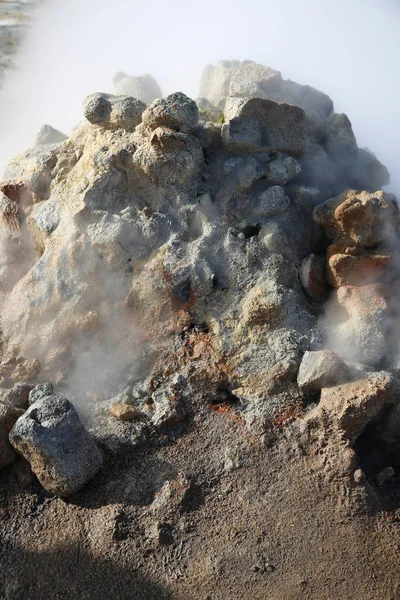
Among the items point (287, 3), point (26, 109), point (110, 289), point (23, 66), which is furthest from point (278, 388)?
point (23, 66)

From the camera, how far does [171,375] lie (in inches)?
84.3

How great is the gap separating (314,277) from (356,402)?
20.1 inches

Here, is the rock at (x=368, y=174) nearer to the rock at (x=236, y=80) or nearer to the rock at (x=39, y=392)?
the rock at (x=236, y=80)

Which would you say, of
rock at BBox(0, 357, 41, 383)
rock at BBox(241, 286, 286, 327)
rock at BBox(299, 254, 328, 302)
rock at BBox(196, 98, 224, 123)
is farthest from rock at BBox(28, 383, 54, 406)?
rock at BBox(196, 98, 224, 123)

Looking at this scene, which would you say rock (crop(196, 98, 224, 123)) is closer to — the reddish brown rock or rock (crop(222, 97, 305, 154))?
rock (crop(222, 97, 305, 154))

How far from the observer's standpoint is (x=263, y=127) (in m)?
2.43

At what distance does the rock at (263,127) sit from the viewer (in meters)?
2.38

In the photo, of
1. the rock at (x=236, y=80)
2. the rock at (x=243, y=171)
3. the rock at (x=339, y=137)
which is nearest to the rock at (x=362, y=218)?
the rock at (x=243, y=171)

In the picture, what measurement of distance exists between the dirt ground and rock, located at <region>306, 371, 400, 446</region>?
0.43 ft

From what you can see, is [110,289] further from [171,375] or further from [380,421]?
[380,421]

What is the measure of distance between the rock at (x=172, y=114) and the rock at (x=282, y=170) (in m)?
0.33

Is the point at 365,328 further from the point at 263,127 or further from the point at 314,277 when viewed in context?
the point at 263,127

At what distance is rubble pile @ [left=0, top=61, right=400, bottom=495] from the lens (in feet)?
6.63

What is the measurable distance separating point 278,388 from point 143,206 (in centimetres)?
81
